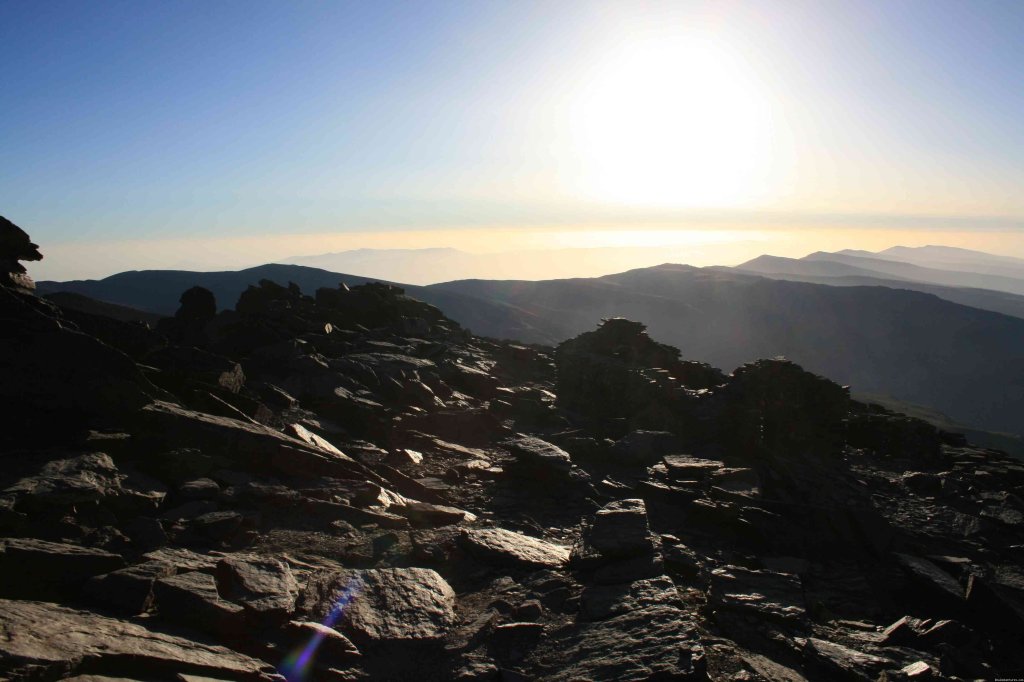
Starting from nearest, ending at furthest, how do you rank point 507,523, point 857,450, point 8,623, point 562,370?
point 8,623 < point 507,523 < point 857,450 < point 562,370

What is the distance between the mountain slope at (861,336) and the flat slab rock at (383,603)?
141120 mm

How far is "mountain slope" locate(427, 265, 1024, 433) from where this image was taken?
135750 mm

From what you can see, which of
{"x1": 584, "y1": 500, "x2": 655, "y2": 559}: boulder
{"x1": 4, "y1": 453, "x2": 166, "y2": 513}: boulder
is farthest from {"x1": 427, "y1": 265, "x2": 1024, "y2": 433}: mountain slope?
{"x1": 4, "y1": 453, "x2": 166, "y2": 513}: boulder

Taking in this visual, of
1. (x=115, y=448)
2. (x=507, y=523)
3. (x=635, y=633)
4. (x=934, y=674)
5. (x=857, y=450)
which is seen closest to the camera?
(x=635, y=633)

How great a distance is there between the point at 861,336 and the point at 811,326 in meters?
11.8

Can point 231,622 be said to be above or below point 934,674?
above

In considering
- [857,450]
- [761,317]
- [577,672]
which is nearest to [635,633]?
[577,672]

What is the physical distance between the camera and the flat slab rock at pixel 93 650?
4602 mm

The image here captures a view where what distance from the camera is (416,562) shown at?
29.6 ft

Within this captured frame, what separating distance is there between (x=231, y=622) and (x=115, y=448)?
197 inches

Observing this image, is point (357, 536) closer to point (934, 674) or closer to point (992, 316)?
point (934, 674)

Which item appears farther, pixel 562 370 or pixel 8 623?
pixel 562 370

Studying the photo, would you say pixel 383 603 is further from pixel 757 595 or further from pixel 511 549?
pixel 757 595

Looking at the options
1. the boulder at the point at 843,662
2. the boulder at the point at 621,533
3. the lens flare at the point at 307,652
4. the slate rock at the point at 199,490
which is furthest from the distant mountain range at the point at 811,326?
A: the lens flare at the point at 307,652
